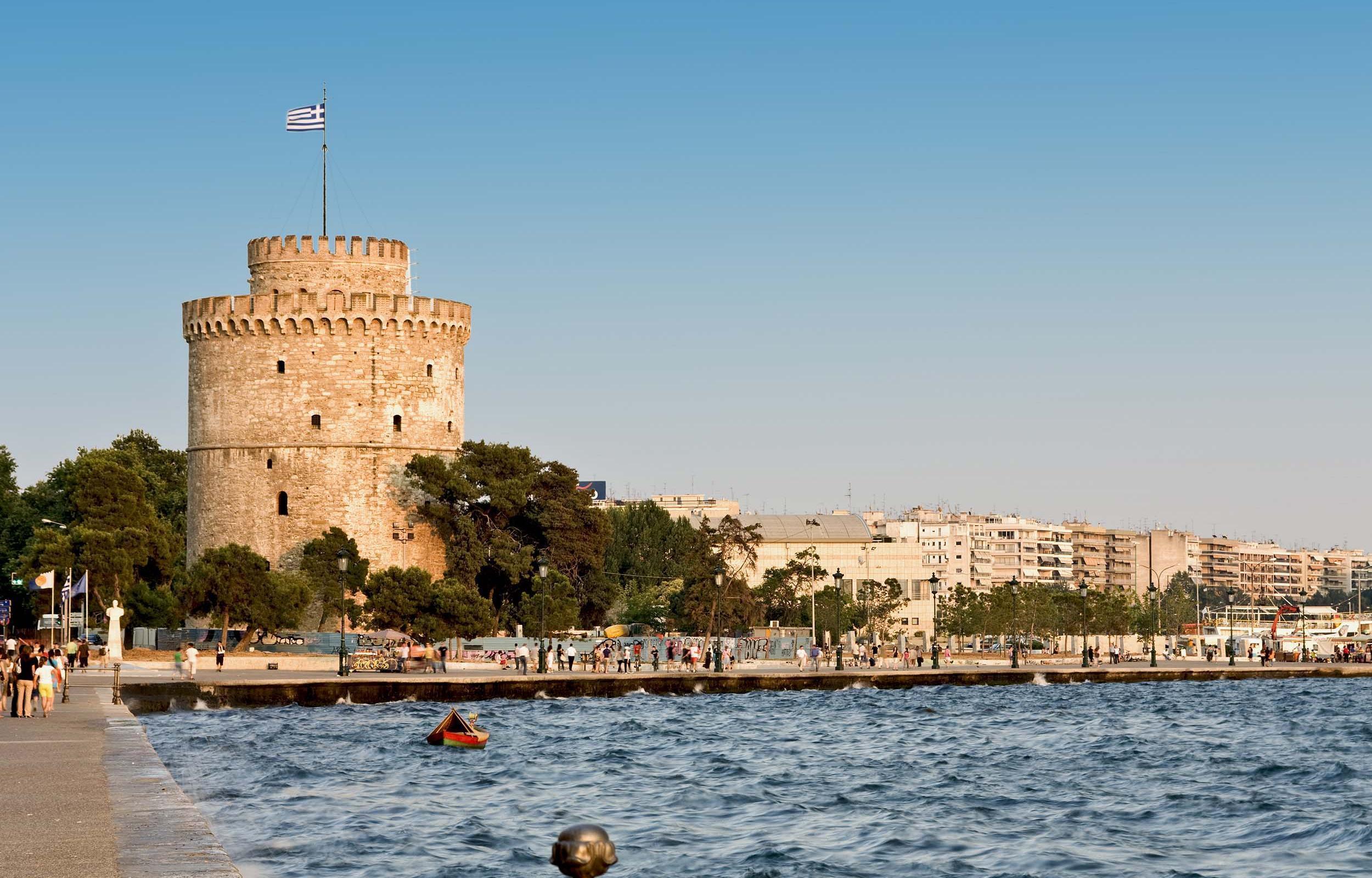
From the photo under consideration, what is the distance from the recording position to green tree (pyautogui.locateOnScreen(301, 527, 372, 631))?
6006cm

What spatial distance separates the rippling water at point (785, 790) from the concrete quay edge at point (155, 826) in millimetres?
1155

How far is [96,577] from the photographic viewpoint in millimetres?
60188

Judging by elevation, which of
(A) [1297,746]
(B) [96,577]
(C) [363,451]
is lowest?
(A) [1297,746]

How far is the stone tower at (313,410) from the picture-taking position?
6234 cm

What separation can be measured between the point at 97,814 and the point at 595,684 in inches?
1219

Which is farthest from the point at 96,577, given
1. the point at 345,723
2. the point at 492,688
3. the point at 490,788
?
the point at 490,788

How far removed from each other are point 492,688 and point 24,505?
33.6 meters

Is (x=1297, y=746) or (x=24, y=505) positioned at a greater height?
(x=24, y=505)

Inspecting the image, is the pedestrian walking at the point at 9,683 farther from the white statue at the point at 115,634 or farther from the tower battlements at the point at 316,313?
the tower battlements at the point at 316,313

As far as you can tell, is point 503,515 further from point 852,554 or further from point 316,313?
point 852,554

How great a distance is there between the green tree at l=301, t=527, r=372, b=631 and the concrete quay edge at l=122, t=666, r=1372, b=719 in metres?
15.1

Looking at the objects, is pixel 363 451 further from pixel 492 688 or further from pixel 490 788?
pixel 490 788

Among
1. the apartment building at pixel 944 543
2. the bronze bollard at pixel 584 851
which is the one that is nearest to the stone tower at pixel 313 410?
the bronze bollard at pixel 584 851

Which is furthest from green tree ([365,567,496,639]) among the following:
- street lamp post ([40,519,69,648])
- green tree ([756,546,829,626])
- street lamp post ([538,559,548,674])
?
green tree ([756,546,829,626])
